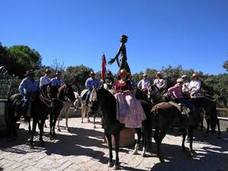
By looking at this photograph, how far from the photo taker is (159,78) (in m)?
14.9

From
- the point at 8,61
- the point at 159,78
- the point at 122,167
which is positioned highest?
the point at 8,61

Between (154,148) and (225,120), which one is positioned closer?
(154,148)

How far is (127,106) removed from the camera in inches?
386

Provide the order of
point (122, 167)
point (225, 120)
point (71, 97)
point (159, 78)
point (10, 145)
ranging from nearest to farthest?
point (122, 167), point (10, 145), point (71, 97), point (159, 78), point (225, 120)

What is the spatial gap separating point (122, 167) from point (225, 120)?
37.9 feet

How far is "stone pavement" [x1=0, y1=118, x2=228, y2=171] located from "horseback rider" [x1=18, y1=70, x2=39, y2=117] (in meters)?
1.28

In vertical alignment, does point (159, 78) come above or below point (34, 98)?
above

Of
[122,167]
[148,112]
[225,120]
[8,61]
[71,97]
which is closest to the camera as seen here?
[122,167]

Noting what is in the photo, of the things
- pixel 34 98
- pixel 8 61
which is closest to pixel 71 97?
pixel 34 98

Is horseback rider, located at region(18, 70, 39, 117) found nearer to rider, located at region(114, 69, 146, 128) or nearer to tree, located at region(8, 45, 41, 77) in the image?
rider, located at region(114, 69, 146, 128)

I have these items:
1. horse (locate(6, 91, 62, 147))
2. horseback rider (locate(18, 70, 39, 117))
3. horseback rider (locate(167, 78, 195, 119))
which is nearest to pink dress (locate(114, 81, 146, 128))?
horseback rider (locate(167, 78, 195, 119))

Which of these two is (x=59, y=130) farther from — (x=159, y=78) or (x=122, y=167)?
(x=122, y=167)

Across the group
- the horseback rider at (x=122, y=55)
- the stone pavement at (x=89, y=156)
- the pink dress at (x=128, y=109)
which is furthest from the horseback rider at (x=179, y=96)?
the pink dress at (x=128, y=109)

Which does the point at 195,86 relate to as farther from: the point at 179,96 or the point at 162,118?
the point at 162,118
